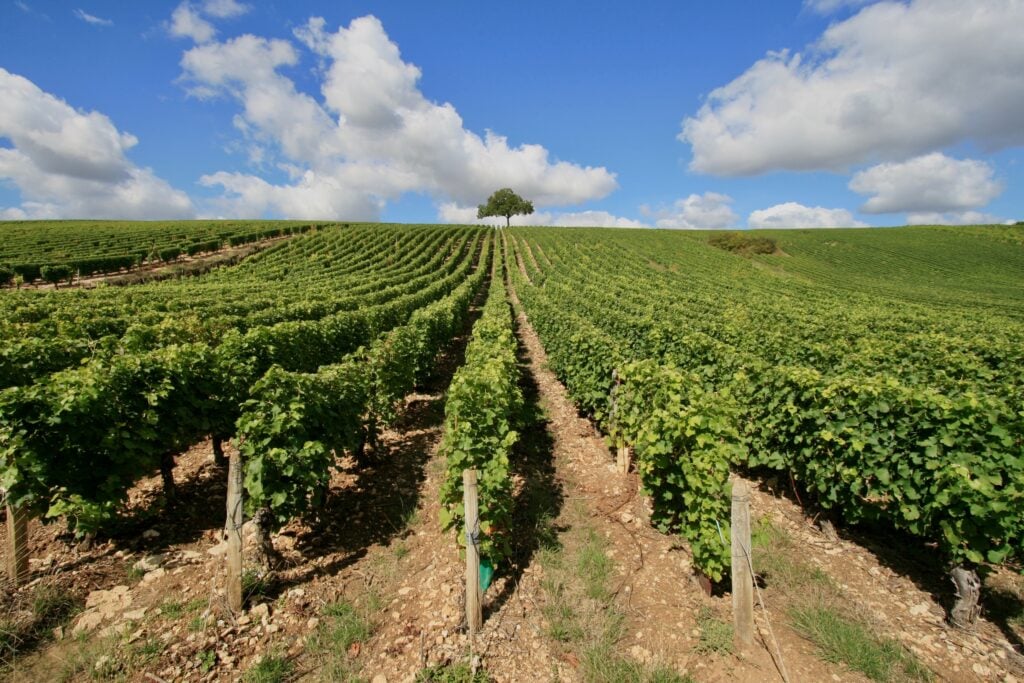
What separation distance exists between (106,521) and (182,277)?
4253cm

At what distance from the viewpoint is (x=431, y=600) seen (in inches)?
204

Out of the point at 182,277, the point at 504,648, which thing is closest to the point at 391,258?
the point at 182,277

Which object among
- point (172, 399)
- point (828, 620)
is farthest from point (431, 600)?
point (172, 399)

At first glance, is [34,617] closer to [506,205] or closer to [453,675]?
[453,675]

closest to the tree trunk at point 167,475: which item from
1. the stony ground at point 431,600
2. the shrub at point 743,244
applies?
the stony ground at point 431,600

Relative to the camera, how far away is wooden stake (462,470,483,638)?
15.2 feet

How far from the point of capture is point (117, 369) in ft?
20.0

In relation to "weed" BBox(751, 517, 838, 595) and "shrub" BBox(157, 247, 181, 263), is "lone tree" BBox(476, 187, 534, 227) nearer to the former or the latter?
"shrub" BBox(157, 247, 181, 263)

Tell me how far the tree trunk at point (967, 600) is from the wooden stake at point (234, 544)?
25.9ft

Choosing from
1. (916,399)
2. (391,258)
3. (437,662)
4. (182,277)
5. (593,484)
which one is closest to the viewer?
(437,662)

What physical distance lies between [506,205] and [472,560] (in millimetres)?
109132

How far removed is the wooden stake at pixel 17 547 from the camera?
16.2 feet

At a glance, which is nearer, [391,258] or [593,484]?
[593,484]

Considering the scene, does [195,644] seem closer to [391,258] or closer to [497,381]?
[497,381]
